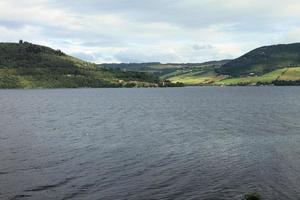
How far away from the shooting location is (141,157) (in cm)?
6781

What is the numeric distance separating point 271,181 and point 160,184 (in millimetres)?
14061

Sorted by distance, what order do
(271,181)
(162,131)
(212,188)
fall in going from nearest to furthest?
(212,188) → (271,181) → (162,131)

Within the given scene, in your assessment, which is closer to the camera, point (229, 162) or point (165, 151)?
point (229, 162)

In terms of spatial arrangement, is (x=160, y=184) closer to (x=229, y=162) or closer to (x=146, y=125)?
(x=229, y=162)

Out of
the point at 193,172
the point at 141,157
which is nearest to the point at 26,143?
the point at 141,157

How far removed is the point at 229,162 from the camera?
63750 mm

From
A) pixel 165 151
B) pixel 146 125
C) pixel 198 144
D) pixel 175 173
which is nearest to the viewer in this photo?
pixel 175 173

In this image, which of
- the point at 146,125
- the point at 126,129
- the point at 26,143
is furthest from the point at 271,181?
the point at 146,125

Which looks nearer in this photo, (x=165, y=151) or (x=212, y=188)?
(x=212, y=188)

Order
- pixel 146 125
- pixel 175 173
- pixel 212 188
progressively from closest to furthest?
1. pixel 212 188
2. pixel 175 173
3. pixel 146 125

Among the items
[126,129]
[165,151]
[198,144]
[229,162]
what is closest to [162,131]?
[126,129]

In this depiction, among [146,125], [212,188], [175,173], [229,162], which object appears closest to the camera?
[212,188]

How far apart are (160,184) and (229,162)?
54.0 feet

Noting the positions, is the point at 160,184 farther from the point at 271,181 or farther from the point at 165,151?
the point at 165,151
